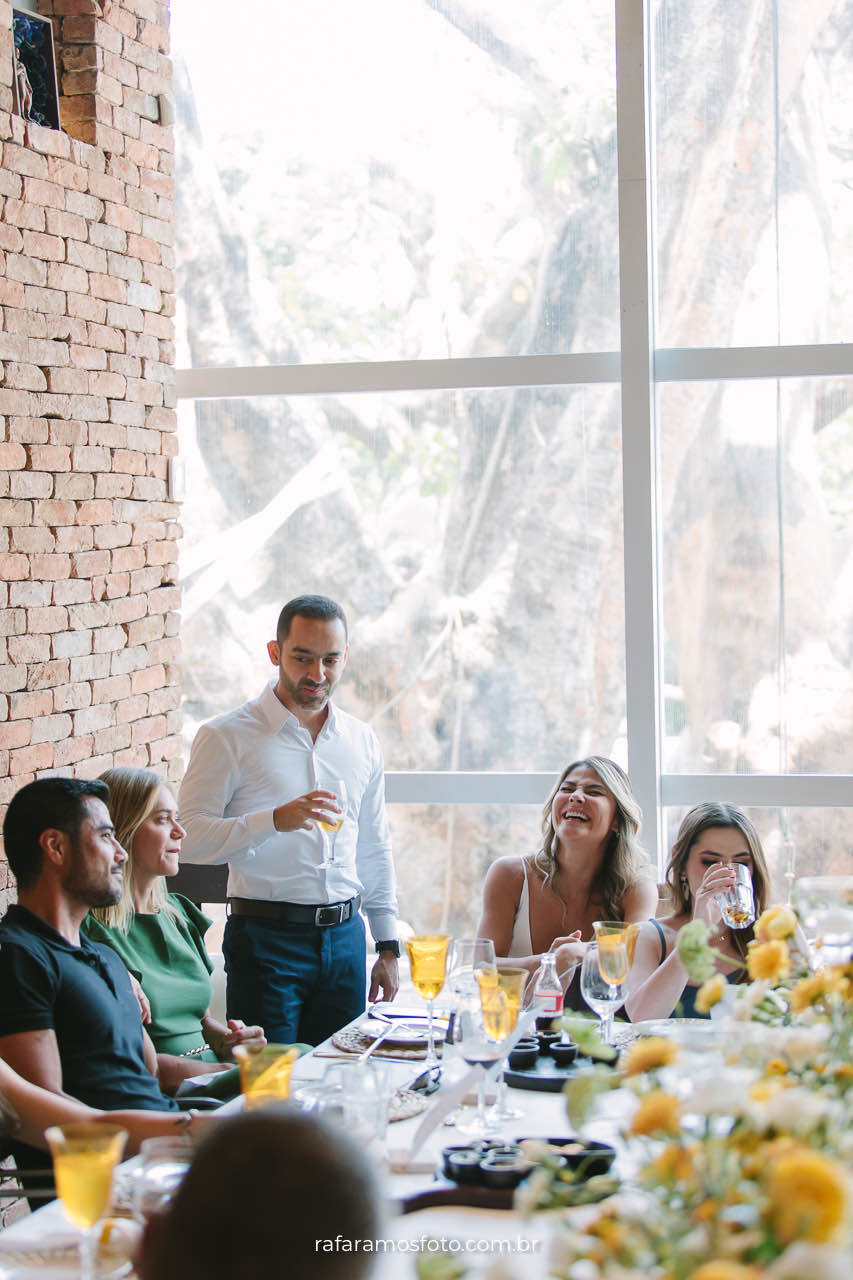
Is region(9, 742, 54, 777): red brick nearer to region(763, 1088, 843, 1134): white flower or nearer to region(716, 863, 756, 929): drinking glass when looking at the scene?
region(716, 863, 756, 929): drinking glass

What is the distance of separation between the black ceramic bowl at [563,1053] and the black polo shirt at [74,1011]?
2.33ft

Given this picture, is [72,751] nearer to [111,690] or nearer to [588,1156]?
[111,690]

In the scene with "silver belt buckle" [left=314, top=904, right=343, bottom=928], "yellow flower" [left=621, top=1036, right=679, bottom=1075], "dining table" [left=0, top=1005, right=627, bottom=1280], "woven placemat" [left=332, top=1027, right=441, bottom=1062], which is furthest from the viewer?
"silver belt buckle" [left=314, top=904, right=343, bottom=928]

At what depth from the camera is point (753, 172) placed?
13.7ft

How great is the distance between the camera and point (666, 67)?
423cm

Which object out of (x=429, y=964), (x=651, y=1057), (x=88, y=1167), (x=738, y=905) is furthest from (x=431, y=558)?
(x=651, y=1057)

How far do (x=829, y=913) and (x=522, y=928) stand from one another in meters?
1.51

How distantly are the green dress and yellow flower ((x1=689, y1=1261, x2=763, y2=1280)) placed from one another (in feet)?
7.01

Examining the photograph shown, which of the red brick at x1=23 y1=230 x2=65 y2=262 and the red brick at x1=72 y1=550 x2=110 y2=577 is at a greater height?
the red brick at x1=23 y1=230 x2=65 y2=262

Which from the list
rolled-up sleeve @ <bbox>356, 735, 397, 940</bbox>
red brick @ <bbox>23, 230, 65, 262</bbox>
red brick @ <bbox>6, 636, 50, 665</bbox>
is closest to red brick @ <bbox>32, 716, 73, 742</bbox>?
red brick @ <bbox>6, 636, 50, 665</bbox>

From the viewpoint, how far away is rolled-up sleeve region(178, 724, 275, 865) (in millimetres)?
3203

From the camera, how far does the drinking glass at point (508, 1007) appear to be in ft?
6.44

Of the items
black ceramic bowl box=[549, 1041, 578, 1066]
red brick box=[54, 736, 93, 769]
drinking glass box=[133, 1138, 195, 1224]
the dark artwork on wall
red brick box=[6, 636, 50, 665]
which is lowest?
black ceramic bowl box=[549, 1041, 578, 1066]

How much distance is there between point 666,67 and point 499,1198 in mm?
3714
